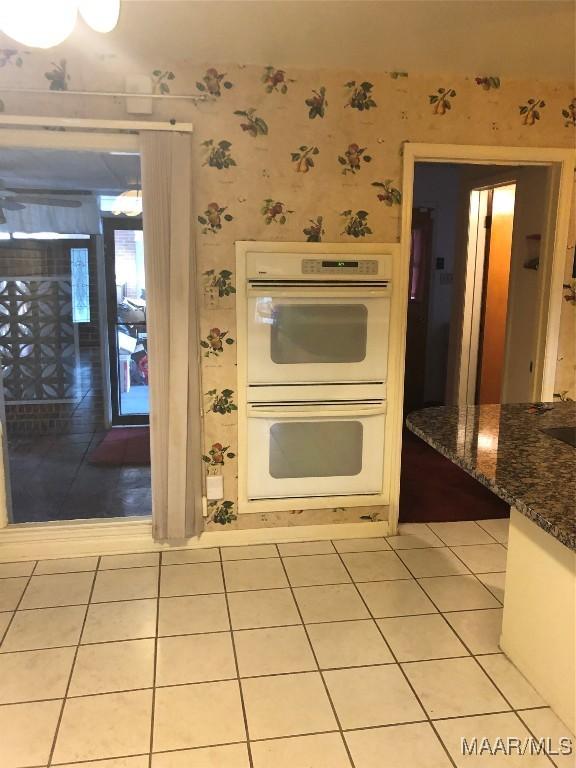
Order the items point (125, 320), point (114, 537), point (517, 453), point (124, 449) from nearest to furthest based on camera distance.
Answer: point (517, 453)
point (114, 537)
point (124, 449)
point (125, 320)

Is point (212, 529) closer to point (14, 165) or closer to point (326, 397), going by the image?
point (326, 397)

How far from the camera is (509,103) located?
116 inches

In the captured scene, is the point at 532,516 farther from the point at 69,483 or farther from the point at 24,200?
the point at 24,200

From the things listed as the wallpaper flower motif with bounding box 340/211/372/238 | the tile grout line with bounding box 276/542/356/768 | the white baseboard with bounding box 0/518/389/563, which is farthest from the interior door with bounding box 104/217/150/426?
the tile grout line with bounding box 276/542/356/768

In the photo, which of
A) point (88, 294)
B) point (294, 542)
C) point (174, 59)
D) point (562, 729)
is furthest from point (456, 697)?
point (88, 294)

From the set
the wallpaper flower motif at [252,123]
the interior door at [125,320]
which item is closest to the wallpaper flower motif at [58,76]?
the wallpaper flower motif at [252,123]

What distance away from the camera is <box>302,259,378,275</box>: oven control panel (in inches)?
115

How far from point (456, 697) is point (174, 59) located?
9.12 feet

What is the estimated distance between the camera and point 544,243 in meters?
3.20

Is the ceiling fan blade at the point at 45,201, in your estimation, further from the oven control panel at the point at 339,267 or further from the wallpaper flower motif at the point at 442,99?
the wallpaper flower motif at the point at 442,99

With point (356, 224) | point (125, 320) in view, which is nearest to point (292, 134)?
point (356, 224)

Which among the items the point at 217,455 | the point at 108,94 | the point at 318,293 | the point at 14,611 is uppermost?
the point at 108,94

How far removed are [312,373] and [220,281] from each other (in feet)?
2.10

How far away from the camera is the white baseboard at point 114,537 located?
3.00 m
